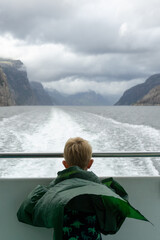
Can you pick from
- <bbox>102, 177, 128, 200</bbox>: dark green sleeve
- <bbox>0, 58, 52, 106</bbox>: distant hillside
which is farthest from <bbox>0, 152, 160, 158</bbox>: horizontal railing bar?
<bbox>0, 58, 52, 106</bbox>: distant hillside

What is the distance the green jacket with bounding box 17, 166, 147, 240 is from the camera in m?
0.88

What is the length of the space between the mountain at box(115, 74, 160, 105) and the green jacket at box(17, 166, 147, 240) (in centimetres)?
12392

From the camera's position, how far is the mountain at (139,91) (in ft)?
406

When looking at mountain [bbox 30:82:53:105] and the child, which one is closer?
the child

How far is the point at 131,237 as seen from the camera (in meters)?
1.45

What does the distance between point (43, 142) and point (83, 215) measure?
22.0 feet

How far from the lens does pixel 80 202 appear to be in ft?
3.05

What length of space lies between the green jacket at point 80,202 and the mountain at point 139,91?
123923 mm

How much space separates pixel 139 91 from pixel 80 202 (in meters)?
132

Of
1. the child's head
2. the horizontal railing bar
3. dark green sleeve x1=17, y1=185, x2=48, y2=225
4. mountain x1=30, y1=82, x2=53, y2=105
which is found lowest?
mountain x1=30, y1=82, x2=53, y2=105

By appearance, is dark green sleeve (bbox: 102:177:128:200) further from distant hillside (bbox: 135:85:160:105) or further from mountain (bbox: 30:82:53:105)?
mountain (bbox: 30:82:53:105)

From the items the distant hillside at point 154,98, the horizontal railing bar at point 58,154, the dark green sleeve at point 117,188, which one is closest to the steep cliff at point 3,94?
the distant hillside at point 154,98

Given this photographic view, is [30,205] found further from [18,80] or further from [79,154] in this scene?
[18,80]

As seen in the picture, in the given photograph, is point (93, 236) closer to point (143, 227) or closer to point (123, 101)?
point (143, 227)
